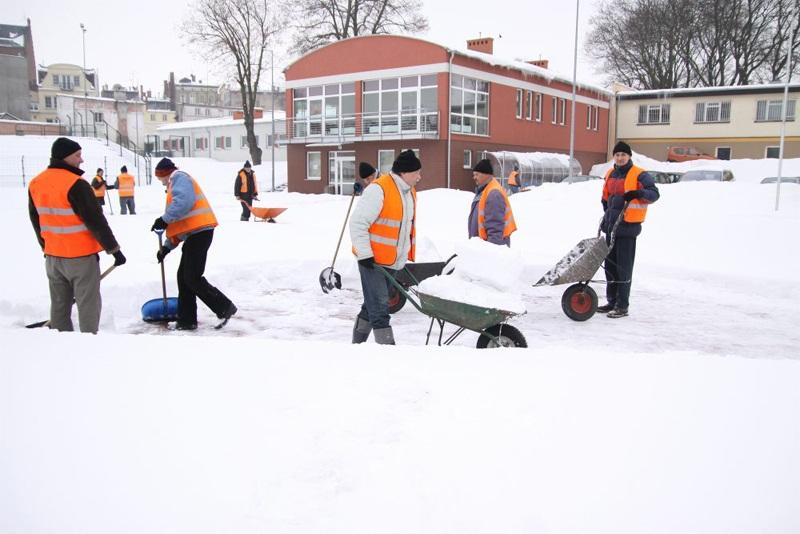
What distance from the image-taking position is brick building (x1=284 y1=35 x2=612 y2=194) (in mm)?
27375

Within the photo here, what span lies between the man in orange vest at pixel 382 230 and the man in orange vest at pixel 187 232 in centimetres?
202

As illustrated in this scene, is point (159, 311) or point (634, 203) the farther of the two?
point (634, 203)

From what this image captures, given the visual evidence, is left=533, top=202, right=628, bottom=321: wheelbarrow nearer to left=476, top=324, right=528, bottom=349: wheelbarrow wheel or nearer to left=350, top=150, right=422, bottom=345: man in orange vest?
left=476, top=324, right=528, bottom=349: wheelbarrow wheel

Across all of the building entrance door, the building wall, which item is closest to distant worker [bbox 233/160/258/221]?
the building entrance door

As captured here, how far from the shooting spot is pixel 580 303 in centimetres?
746

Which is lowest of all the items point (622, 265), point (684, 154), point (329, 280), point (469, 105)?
point (329, 280)

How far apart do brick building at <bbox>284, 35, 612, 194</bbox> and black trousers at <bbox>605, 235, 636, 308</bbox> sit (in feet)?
65.3

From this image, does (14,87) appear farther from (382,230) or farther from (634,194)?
(382,230)

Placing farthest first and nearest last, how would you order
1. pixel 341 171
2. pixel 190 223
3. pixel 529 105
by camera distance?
pixel 529 105 → pixel 341 171 → pixel 190 223

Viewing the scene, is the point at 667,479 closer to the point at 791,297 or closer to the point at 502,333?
the point at 502,333

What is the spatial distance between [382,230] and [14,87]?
66.2 metres

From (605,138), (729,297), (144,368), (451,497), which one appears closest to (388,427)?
(451,497)

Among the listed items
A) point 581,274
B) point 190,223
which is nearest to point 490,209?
point 581,274

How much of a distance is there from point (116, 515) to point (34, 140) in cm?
4126
